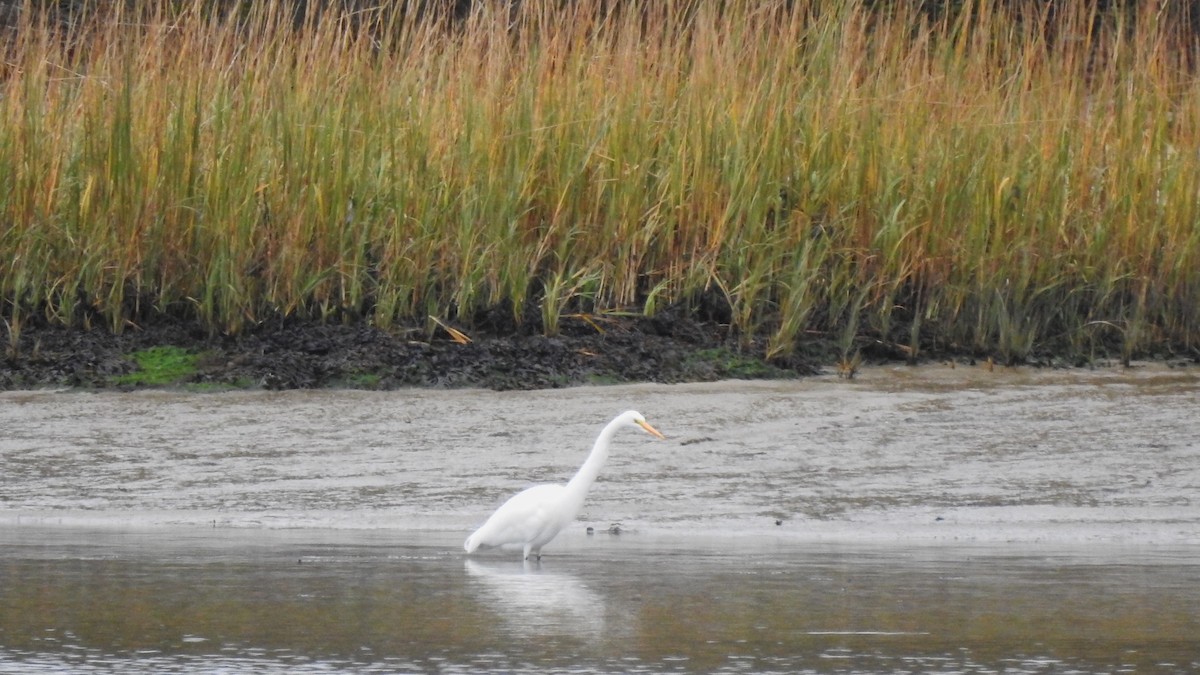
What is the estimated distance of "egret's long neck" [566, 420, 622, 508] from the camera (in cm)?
563

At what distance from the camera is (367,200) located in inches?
330

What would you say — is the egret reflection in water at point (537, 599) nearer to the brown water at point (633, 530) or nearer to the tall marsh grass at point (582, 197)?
the brown water at point (633, 530)

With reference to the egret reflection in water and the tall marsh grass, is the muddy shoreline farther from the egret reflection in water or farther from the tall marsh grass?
the egret reflection in water

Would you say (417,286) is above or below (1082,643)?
above

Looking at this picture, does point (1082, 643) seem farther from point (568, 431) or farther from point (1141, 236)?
point (1141, 236)

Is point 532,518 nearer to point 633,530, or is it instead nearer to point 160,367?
point 633,530

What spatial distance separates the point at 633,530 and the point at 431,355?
234 cm

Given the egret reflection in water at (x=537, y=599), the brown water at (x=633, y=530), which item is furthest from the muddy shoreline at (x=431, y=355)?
the egret reflection in water at (x=537, y=599)

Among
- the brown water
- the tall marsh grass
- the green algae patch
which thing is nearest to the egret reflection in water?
the brown water

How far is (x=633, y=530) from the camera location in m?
5.95

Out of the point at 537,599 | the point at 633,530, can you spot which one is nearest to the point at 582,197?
the point at 633,530

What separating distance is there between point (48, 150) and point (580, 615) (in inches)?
200

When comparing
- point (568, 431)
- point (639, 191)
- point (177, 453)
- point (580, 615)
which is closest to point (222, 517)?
point (177, 453)

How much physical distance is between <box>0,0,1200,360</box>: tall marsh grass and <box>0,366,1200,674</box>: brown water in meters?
0.52
